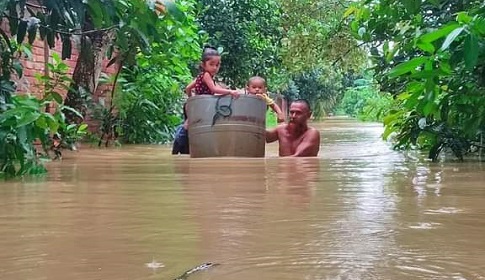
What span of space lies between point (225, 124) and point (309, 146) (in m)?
0.81

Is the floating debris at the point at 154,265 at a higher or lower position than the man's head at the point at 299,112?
lower

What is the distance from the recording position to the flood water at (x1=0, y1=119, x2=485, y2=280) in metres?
1.65

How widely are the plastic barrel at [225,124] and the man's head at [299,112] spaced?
11.0 inches

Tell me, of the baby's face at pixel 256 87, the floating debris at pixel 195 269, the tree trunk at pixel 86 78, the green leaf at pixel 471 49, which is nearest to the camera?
the floating debris at pixel 195 269

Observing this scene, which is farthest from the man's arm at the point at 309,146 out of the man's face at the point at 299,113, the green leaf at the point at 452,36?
the green leaf at the point at 452,36

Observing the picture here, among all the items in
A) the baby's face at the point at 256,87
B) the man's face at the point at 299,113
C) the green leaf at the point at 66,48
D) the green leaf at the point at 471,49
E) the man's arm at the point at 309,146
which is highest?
the green leaf at the point at 66,48

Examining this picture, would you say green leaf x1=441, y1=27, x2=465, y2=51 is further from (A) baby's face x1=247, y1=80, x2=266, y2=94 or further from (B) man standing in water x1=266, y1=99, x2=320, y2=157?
(A) baby's face x1=247, y1=80, x2=266, y2=94

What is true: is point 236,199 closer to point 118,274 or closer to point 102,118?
point 118,274

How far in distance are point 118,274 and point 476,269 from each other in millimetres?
776

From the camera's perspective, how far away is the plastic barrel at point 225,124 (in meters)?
6.96

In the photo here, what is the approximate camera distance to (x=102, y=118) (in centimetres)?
962

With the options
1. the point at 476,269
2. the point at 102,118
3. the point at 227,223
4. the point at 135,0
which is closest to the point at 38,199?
the point at 227,223

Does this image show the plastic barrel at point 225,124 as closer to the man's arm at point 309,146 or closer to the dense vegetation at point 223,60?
the man's arm at point 309,146

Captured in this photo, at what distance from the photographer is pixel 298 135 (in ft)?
23.6
